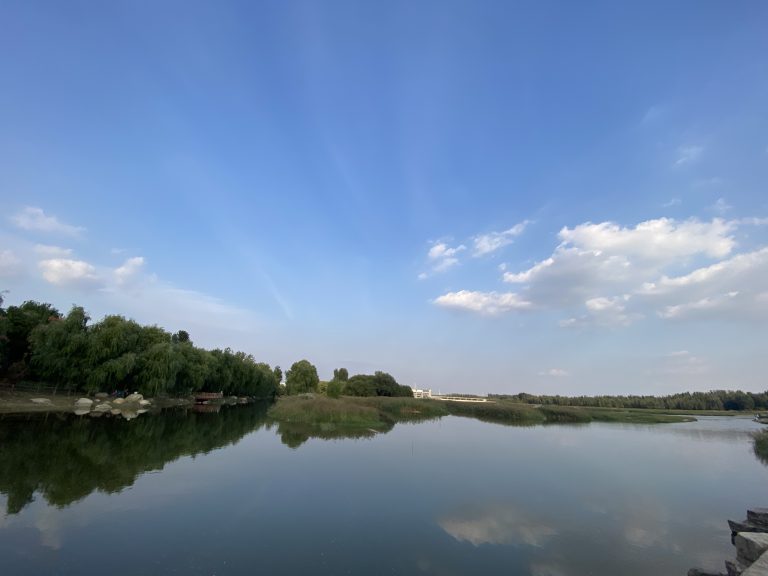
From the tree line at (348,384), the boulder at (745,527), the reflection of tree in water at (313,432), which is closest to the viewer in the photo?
the boulder at (745,527)

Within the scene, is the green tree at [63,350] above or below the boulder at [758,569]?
above

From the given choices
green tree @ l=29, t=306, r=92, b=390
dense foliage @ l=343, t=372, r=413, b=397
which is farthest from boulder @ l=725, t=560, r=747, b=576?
dense foliage @ l=343, t=372, r=413, b=397

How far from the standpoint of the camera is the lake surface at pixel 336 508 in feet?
29.8

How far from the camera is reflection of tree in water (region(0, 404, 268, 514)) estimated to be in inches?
510

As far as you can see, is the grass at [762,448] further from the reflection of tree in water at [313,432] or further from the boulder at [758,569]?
the boulder at [758,569]

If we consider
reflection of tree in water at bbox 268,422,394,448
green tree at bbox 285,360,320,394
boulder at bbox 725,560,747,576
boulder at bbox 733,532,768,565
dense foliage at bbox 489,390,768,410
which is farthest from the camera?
dense foliage at bbox 489,390,768,410

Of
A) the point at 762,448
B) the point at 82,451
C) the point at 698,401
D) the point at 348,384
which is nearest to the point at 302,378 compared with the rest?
the point at 348,384

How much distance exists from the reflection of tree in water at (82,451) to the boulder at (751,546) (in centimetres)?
1744

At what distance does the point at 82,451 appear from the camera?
60.7 ft

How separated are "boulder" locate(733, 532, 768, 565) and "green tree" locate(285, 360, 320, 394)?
99784 millimetres

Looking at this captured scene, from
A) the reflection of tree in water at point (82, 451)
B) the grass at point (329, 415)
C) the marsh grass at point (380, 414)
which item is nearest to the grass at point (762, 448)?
the marsh grass at point (380, 414)

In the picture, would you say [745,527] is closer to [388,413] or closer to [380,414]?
[380,414]

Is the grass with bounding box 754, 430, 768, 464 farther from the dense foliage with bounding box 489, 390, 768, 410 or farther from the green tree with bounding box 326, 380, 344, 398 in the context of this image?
the dense foliage with bounding box 489, 390, 768, 410

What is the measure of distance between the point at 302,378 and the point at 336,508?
94213mm
